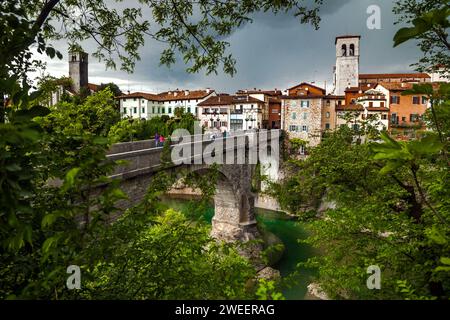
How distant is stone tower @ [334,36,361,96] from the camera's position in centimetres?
5428

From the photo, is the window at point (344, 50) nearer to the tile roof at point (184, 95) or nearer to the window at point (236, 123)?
the window at point (236, 123)

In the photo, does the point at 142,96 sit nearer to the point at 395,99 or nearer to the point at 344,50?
the point at 344,50

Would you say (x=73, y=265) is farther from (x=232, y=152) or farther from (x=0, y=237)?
(x=232, y=152)

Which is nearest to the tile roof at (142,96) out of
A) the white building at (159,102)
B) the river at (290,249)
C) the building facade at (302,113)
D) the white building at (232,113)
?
the white building at (159,102)

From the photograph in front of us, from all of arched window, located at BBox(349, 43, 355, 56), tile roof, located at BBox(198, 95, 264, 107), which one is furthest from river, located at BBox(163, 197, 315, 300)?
arched window, located at BBox(349, 43, 355, 56)

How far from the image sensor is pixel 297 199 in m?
31.2

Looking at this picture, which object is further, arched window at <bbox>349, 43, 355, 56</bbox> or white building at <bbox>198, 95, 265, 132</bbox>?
arched window at <bbox>349, 43, 355, 56</bbox>

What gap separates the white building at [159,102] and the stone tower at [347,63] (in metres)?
22.8

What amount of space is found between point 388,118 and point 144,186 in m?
33.8

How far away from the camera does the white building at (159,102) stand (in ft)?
198

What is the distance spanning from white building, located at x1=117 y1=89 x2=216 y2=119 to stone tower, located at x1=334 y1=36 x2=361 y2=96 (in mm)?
22776

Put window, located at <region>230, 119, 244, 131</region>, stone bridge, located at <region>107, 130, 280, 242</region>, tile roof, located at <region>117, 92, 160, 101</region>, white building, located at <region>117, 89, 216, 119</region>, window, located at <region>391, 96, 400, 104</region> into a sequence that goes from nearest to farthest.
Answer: stone bridge, located at <region>107, 130, 280, 242</region> < window, located at <region>391, 96, 400, 104</region> < window, located at <region>230, 119, 244, 131</region> < white building, located at <region>117, 89, 216, 119</region> < tile roof, located at <region>117, 92, 160, 101</region>

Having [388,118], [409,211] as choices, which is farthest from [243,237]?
[388,118]

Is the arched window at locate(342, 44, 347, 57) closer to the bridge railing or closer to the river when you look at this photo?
the river
